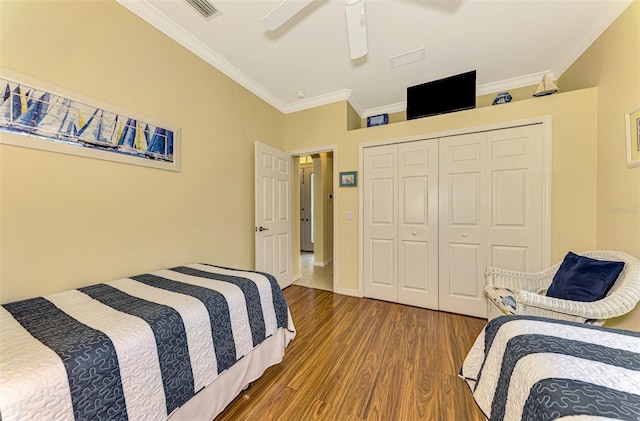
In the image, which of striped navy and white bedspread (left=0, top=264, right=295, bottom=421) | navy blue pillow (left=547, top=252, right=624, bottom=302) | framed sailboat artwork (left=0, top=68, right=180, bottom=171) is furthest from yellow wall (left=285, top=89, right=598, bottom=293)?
striped navy and white bedspread (left=0, top=264, right=295, bottom=421)

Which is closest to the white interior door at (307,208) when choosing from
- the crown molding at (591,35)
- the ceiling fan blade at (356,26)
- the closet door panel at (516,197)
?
the closet door panel at (516,197)

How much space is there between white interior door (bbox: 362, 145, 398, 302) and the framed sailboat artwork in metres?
2.36

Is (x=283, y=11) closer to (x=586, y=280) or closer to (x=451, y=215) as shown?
(x=451, y=215)

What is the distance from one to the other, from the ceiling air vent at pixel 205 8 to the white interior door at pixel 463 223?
105 inches

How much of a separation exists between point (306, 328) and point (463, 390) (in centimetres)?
137

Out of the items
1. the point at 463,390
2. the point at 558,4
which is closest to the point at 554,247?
the point at 463,390

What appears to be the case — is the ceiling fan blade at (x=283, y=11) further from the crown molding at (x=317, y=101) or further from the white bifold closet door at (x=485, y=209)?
the white bifold closet door at (x=485, y=209)

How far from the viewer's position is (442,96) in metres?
2.79

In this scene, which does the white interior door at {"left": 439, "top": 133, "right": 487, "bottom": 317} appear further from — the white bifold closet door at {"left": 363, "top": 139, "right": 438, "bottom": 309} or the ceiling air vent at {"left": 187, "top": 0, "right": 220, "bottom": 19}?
the ceiling air vent at {"left": 187, "top": 0, "right": 220, "bottom": 19}

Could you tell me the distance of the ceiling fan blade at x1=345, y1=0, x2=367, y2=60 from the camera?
1469 mm

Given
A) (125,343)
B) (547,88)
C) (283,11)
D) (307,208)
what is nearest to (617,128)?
(547,88)

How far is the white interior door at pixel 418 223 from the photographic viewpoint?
2777mm

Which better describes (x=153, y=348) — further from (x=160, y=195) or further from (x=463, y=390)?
(x=463, y=390)

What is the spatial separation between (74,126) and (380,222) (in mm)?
3025
